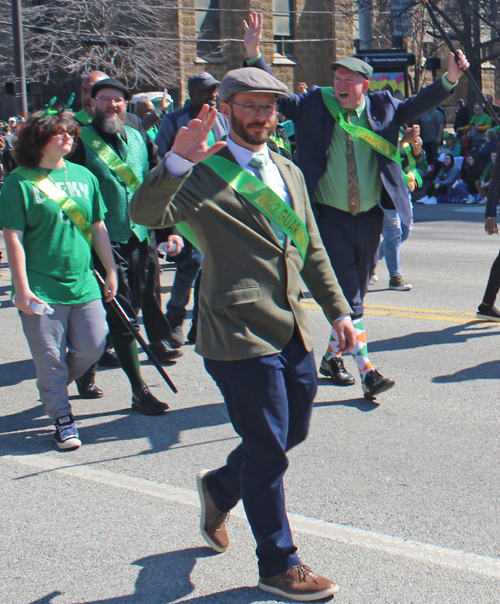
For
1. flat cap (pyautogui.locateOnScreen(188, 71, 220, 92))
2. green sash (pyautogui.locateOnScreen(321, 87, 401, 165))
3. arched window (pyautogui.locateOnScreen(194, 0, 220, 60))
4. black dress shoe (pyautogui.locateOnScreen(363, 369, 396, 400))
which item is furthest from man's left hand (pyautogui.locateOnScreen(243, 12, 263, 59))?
arched window (pyautogui.locateOnScreen(194, 0, 220, 60))

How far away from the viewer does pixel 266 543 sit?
296 centimetres

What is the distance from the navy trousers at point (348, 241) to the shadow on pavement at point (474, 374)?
0.85m

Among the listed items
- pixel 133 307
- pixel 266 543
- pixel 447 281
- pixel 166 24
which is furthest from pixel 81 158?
pixel 166 24

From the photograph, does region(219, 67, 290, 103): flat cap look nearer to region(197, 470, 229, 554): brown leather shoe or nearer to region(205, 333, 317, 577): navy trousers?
region(205, 333, 317, 577): navy trousers

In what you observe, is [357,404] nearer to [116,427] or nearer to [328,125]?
[116,427]

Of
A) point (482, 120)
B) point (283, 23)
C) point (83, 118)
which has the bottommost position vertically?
point (83, 118)

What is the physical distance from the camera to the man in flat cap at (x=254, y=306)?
2.93 meters

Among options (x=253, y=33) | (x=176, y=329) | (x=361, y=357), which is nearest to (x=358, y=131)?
(x=253, y=33)

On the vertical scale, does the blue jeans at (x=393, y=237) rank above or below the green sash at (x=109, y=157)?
below

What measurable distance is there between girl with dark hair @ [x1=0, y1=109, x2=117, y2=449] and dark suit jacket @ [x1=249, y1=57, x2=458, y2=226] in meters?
1.41

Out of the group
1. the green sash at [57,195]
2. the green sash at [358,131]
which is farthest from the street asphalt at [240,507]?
the green sash at [358,131]

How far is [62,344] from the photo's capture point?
462cm

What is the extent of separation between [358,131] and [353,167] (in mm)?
229

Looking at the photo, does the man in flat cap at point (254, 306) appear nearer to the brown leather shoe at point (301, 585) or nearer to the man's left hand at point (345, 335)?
the brown leather shoe at point (301, 585)
